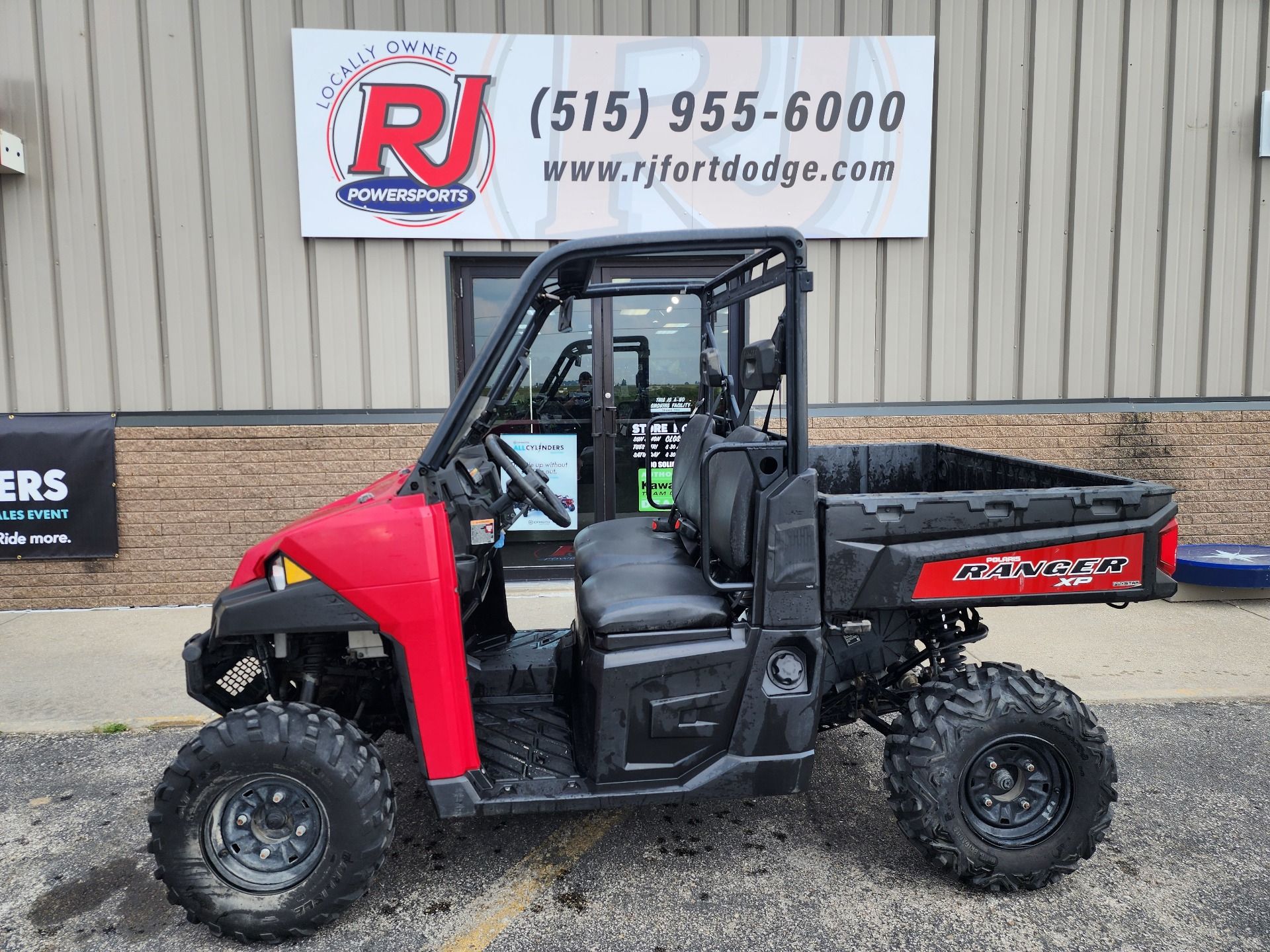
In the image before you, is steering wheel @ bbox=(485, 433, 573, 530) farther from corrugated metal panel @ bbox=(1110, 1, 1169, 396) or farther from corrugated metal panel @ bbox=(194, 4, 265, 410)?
corrugated metal panel @ bbox=(1110, 1, 1169, 396)

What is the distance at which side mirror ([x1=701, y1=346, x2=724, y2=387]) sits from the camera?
3.69 meters

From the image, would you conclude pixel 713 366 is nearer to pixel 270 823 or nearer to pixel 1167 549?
pixel 1167 549

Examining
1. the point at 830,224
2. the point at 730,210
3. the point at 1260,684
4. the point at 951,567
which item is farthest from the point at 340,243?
the point at 1260,684

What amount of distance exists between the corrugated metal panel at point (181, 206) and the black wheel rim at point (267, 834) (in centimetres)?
449

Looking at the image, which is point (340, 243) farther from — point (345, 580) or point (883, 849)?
point (883, 849)

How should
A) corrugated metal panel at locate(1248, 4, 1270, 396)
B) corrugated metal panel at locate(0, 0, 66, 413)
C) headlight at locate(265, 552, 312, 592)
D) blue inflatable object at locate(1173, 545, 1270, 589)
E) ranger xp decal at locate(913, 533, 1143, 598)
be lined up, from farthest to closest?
corrugated metal panel at locate(1248, 4, 1270, 396)
corrugated metal panel at locate(0, 0, 66, 413)
blue inflatable object at locate(1173, 545, 1270, 589)
ranger xp decal at locate(913, 533, 1143, 598)
headlight at locate(265, 552, 312, 592)

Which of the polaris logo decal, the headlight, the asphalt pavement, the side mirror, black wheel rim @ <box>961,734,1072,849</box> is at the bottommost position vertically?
the asphalt pavement

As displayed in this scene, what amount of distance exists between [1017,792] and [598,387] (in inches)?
175

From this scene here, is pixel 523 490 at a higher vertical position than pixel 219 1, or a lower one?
lower

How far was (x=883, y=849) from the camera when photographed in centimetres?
308

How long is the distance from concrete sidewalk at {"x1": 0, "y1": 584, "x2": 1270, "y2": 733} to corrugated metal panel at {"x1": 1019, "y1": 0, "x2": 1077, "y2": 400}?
6.55 feet

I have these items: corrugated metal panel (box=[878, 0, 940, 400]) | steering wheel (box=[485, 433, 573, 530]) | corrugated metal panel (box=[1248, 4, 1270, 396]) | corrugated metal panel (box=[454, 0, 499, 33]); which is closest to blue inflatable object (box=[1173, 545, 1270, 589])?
corrugated metal panel (box=[1248, 4, 1270, 396])

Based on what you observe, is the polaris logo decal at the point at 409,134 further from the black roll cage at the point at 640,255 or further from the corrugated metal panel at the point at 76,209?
the black roll cage at the point at 640,255

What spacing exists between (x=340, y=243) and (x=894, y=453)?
4.42m
